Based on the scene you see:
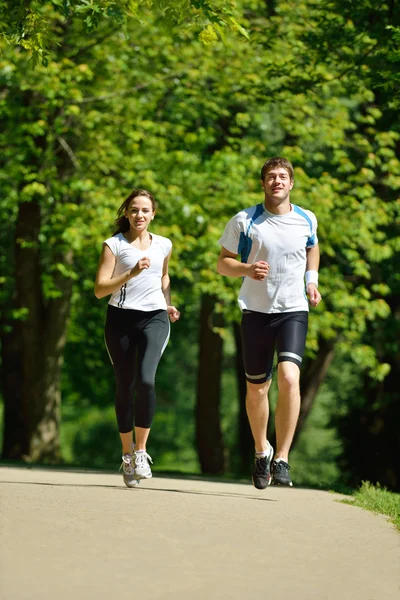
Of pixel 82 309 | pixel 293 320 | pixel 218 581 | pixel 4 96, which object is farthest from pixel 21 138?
pixel 218 581

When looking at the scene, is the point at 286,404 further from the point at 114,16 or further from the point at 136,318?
the point at 114,16

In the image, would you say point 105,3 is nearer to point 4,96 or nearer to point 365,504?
point 365,504

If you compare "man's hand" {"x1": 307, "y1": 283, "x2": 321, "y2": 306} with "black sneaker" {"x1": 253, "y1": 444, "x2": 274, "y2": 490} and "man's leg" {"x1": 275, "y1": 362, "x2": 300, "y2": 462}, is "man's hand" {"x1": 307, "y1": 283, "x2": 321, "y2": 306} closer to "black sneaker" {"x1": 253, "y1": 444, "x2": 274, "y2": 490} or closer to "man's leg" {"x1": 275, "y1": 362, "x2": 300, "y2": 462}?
"man's leg" {"x1": 275, "y1": 362, "x2": 300, "y2": 462}

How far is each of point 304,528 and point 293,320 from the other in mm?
1823

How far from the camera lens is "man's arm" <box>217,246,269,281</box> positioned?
749 centimetres

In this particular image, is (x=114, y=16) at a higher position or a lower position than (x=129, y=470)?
higher

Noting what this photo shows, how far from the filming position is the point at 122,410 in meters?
8.39

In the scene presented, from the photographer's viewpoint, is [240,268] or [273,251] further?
[273,251]

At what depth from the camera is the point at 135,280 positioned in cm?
816

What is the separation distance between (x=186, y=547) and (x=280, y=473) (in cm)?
216

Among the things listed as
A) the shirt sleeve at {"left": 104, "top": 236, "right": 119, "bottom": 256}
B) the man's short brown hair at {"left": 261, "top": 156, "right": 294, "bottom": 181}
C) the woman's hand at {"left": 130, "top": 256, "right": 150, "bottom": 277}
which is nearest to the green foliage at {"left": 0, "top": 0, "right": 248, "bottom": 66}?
the man's short brown hair at {"left": 261, "top": 156, "right": 294, "bottom": 181}

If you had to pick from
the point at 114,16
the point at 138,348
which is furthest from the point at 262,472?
the point at 114,16

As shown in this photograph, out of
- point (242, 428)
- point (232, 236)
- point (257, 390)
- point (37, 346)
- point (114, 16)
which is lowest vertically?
point (242, 428)

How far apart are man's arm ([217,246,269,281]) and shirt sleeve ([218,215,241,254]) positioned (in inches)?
2.1
